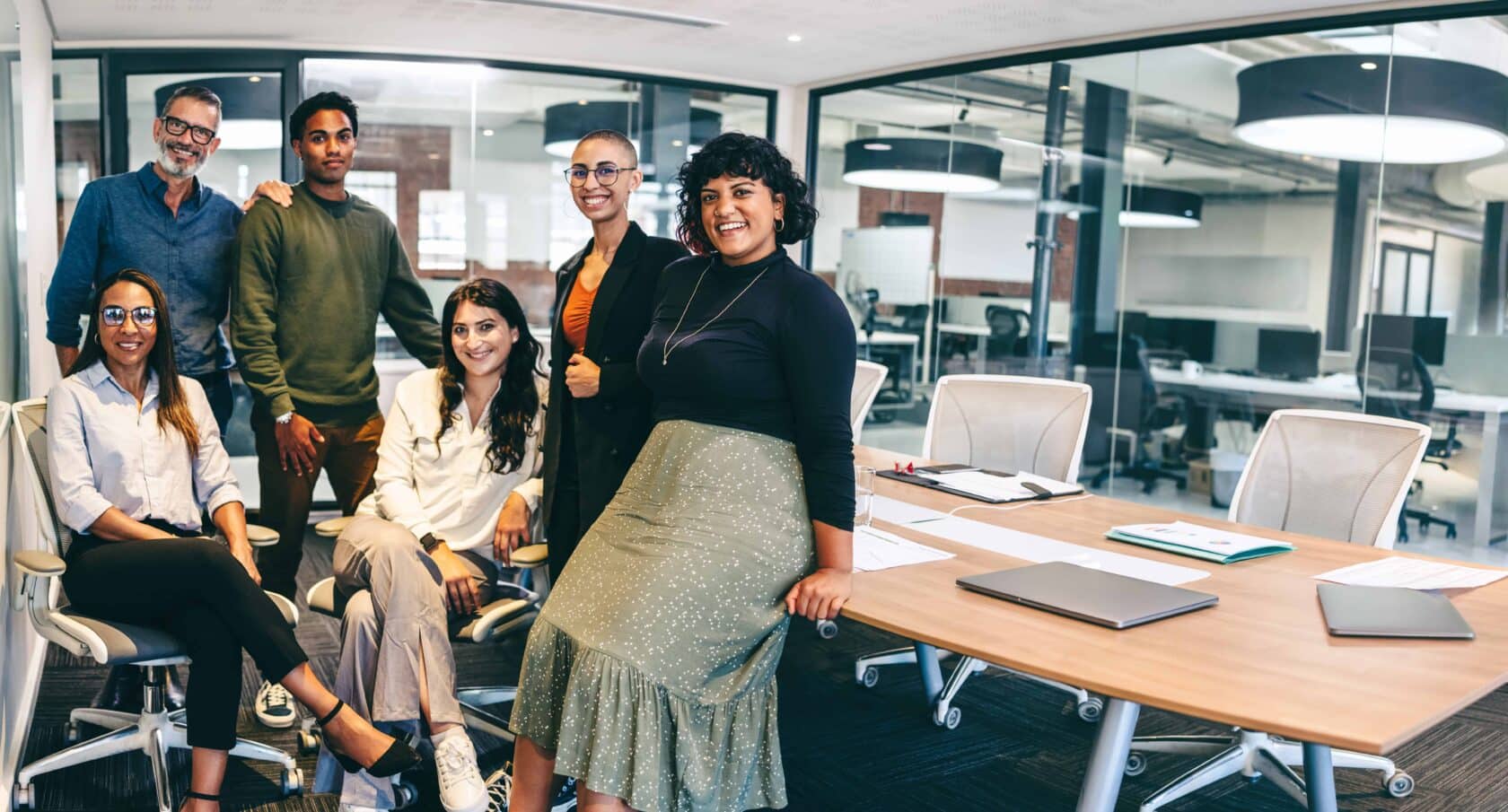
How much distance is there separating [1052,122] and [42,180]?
4518 millimetres

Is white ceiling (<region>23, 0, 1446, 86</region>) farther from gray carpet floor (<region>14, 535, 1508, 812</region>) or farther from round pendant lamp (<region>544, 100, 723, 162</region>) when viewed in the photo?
gray carpet floor (<region>14, 535, 1508, 812</region>)

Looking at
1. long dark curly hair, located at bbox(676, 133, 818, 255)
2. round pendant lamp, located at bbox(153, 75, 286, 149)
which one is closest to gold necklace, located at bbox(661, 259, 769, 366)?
long dark curly hair, located at bbox(676, 133, 818, 255)

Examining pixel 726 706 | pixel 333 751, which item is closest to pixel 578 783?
pixel 726 706

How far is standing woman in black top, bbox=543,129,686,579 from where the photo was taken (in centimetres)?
263

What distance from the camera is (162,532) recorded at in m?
2.76

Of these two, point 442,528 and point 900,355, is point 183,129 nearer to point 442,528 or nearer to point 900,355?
point 442,528

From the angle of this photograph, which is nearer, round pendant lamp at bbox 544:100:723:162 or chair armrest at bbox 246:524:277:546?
chair armrest at bbox 246:524:277:546

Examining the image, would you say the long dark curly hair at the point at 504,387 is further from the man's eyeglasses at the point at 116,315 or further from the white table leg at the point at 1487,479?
the white table leg at the point at 1487,479

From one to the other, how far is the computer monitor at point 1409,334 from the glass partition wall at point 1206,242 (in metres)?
0.01

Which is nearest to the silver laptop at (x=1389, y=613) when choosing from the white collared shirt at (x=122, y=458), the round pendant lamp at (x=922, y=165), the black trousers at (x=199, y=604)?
the black trousers at (x=199, y=604)

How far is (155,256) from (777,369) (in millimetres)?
2066

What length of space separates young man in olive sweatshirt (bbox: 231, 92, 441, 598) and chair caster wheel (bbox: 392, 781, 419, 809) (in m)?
0.91

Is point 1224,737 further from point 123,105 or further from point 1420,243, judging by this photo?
point 123,105

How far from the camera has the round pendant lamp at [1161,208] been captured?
532cm
